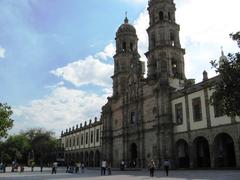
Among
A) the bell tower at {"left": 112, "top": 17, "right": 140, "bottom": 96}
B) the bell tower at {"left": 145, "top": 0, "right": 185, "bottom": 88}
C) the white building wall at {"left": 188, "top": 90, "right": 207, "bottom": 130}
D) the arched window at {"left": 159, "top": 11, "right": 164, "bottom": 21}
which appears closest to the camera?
the white building wall at {"left": 188, "top": 90, "right": 207, "bottom": 130}

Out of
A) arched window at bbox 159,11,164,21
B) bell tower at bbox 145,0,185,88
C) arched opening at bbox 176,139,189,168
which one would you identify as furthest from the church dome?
arched opening at bbox 176,139,189,168

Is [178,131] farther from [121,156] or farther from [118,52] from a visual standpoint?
[118,52]

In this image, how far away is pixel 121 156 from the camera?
5238cm

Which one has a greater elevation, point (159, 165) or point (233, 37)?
point (233, 37)

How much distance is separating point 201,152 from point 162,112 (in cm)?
684

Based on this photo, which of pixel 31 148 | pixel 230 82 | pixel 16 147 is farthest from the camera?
pixel 16 147

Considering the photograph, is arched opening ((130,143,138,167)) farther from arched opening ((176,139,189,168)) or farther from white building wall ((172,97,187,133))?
white building wall ((172,97,187,133))

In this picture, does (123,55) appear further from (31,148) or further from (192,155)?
(31,148)

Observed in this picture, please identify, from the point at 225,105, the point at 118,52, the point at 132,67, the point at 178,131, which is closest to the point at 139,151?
the point at 178,131

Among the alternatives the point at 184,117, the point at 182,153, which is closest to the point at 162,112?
the point at 184,117

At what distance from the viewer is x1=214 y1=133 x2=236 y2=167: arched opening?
1356 inches

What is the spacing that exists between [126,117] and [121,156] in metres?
6.44

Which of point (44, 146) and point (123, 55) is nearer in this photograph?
→ point (123, 55)

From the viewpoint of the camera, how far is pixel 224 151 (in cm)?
3559
